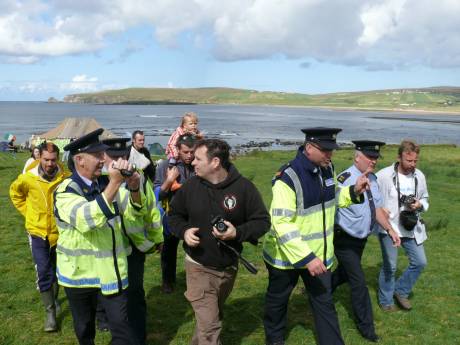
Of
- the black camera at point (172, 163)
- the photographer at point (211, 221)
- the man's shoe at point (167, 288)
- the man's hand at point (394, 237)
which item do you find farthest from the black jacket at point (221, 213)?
the man's shoe at point (167, 288)

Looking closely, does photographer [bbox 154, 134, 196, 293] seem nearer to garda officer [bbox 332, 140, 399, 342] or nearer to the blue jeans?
garda officer [bbox 332, 140, 399, 342]

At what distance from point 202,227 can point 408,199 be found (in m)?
3.47

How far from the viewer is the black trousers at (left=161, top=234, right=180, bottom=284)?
7.39m

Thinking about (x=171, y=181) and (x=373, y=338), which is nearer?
(x=373, y=338)

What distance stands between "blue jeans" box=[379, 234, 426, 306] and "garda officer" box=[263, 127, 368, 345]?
1846mm

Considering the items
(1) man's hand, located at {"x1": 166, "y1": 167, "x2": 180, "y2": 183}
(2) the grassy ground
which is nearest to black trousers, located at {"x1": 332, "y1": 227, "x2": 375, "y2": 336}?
(2) the grassy ground

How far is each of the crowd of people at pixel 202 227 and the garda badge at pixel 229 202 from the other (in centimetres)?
1

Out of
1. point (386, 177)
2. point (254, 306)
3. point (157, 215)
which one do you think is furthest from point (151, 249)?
→ point (386, 177)

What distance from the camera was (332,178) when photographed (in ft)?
16.8

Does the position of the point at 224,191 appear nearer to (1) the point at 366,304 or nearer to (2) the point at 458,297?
(1) the point at 366,304

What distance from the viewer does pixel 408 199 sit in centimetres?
648

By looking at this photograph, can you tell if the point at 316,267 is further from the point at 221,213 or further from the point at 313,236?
the point at 221,213

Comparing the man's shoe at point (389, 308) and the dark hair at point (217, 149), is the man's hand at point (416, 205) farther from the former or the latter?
the dark hair at point (217, 149)

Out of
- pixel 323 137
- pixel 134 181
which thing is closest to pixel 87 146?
pixel 134 181
